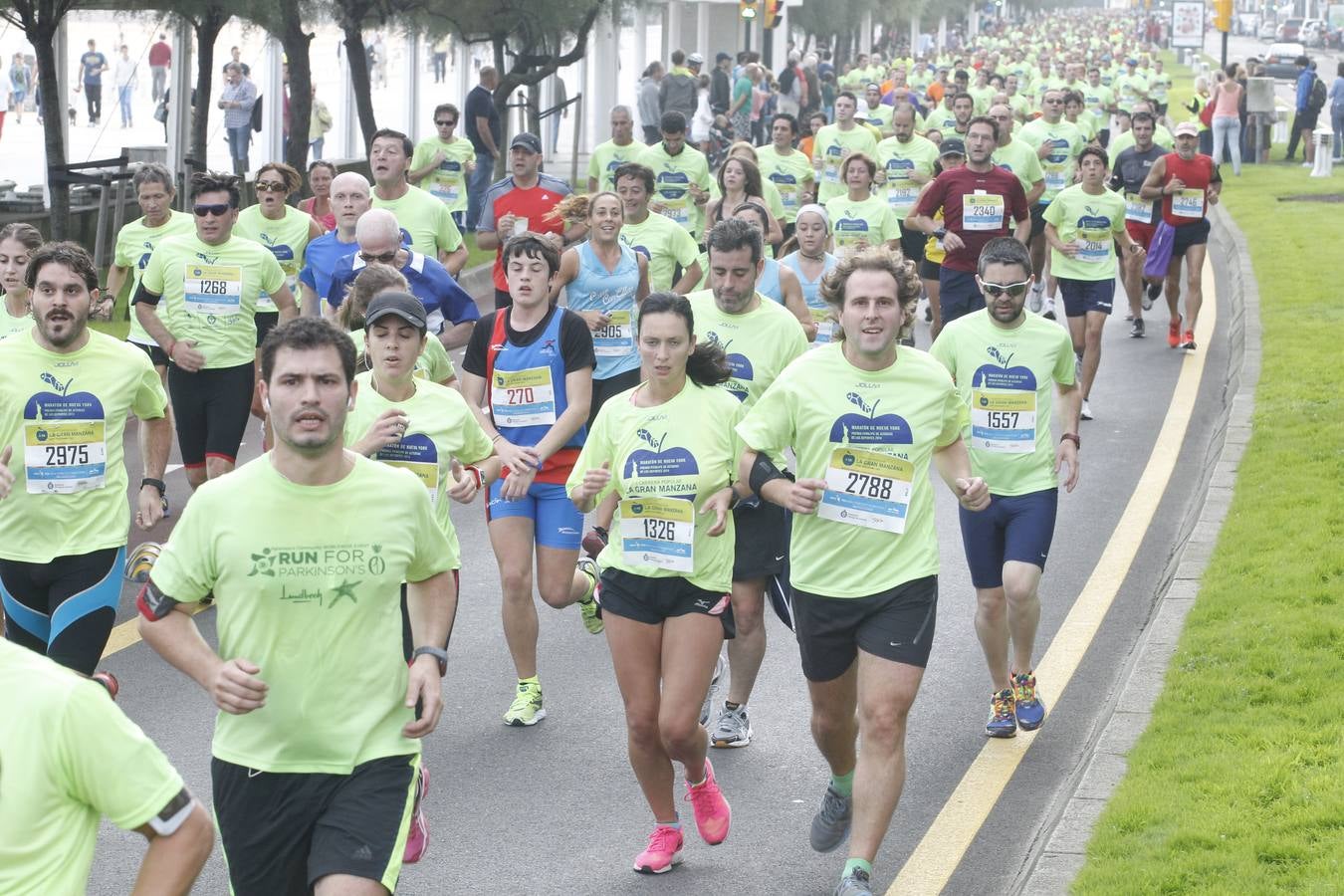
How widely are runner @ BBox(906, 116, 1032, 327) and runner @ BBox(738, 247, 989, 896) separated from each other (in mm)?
7580

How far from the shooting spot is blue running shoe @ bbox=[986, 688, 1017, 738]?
7605 millimetres

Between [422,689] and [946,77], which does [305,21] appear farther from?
[946,77]

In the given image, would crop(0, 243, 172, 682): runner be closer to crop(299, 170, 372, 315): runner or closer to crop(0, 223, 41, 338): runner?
crop(0, 223, 41, 338): runner

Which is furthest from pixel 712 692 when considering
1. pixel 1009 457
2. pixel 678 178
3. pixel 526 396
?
pixel 678 178

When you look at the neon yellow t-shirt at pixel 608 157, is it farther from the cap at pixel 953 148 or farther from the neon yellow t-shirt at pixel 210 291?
the neon yellow t-shirt at pixel 210 291

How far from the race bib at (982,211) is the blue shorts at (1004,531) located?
6.15 m

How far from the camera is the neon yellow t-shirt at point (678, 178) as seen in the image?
613 inches

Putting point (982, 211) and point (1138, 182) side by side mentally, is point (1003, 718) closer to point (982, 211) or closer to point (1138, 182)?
point (982, 211)

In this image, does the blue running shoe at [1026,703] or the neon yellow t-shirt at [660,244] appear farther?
the neon yellow t-shirt at [660,244]

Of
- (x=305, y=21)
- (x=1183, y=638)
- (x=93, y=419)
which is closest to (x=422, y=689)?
(x=93, y=419)

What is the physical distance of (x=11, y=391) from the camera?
6.84 metres

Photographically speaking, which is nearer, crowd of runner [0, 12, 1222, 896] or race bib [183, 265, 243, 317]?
crowd of runner [0, 12, 1222, 896]

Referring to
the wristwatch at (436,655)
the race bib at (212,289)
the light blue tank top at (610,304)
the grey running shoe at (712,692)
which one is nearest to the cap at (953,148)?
the light blue tank top at (610,304)

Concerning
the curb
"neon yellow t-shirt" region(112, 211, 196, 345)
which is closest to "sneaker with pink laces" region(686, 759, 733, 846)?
the curb
